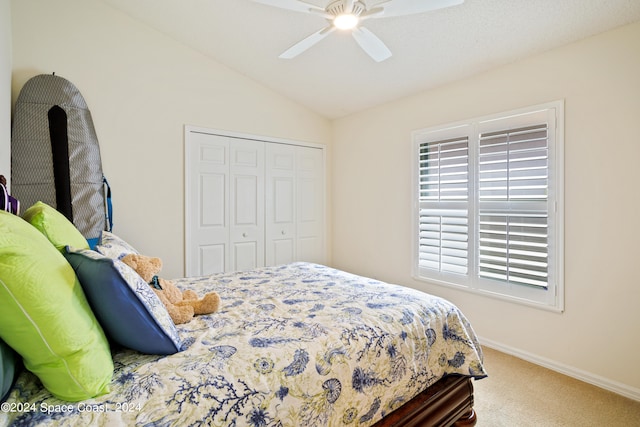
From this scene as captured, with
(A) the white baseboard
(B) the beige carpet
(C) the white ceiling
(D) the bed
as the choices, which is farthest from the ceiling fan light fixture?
(A) the white baseboard

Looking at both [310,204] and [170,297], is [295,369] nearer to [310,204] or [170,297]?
[170,297]

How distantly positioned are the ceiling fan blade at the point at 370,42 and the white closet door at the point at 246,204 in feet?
6.21

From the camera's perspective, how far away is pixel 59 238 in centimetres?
124

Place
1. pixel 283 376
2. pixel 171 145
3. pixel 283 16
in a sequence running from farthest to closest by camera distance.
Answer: pixel 171 145, pixel 283 16, pixel 283 376

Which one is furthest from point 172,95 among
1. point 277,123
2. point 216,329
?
point 216,329

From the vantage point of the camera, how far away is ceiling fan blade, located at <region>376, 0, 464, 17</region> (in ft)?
5.09

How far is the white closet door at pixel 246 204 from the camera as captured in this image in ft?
11.3

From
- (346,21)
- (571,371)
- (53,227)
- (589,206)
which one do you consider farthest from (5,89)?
(571,371)

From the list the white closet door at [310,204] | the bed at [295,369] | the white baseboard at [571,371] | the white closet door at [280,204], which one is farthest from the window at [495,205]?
the white closet door at [280,204]

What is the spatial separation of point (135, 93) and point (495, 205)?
331 centimetres

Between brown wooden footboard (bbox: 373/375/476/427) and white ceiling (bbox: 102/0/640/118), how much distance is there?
228cm

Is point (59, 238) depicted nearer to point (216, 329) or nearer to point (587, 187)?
point (216, 329)

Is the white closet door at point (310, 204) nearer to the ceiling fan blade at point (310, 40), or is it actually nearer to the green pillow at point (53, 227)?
the ceiling fan blade at point (310, 40)

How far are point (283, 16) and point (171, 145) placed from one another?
1560 mm
